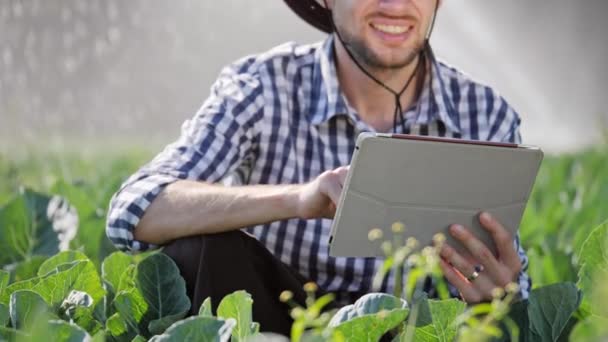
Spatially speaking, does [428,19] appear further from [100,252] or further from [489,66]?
[489,66]

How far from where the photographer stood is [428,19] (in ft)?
7.83

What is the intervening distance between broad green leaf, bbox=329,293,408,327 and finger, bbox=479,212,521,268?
0.40m

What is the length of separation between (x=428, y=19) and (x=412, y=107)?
0.20m

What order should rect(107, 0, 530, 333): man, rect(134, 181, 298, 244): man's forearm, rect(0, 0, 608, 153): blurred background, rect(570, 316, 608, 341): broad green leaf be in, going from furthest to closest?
rect(0, 0, 608, 153): blurred background
rect(107, 0, 530, 333): man
rect(134, 181, 298, 244): man's forearm
rect(570, 316, 608, 341): broad green leaf

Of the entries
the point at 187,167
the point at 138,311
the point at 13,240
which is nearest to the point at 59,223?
the point at 13,240

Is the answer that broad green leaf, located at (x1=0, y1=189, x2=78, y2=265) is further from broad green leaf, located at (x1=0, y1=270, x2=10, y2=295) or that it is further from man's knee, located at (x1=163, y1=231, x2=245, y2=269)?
broad green leaf, located at (x1=0, y1=270, x2=10, y2=295)

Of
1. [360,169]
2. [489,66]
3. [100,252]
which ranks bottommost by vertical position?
[489,66]

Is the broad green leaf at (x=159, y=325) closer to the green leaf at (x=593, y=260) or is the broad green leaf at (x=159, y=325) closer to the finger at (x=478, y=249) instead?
the finger at (x=478, y=249)

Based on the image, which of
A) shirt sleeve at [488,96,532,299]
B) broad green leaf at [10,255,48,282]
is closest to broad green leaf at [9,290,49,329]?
broad green leaf at [10,255,48,282]

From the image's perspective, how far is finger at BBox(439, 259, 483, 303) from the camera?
185 centimetres

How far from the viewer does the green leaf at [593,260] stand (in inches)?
65.8

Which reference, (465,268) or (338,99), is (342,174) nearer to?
(465,268)

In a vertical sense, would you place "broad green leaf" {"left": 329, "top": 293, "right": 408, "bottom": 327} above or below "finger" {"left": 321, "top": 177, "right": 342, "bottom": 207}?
below

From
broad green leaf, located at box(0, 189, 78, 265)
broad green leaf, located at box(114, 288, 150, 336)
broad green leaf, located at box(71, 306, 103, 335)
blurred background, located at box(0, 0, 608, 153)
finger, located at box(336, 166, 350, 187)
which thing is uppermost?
finger, located at box(336, 166, 350, 187)
